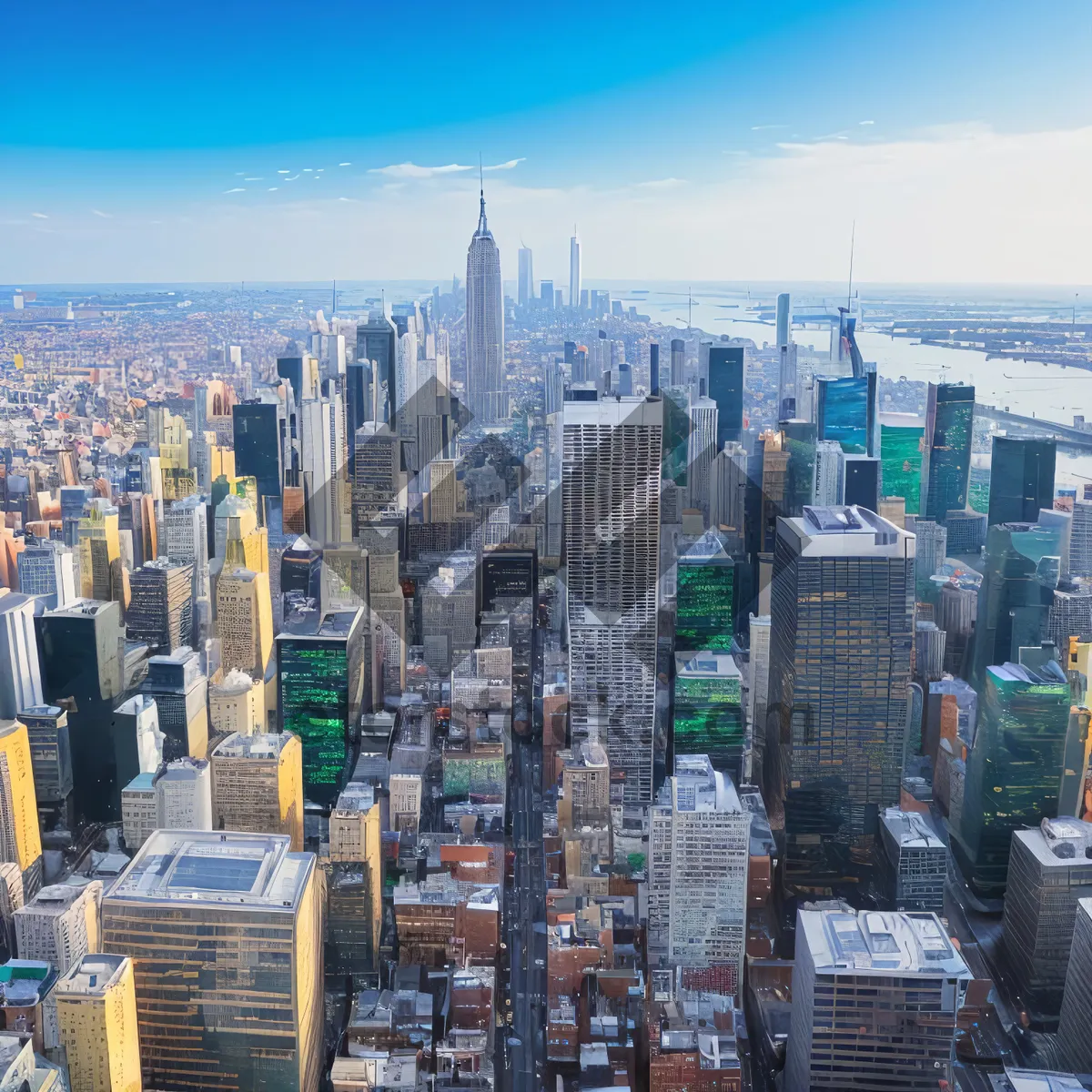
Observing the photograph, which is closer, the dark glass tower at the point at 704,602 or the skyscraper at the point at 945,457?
the dark glass tower at the point at 704,602

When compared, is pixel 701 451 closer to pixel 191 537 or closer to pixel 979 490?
pixel 979 490

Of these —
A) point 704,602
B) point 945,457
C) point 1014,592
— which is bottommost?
point 704,602

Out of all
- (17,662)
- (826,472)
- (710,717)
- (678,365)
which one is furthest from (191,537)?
(826,472)

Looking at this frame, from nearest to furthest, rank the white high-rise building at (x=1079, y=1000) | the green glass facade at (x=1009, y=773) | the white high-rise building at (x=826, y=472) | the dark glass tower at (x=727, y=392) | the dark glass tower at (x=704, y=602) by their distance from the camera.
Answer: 1. the white high-rise building at (x=1079, y=1000)
2. the green glass facade at (x=1009, y=773)
3. the dark glass tower at (x=704, y=602)
4. the white high-rise building at (x=826, y=472)
5. the dark glass tower at (x=727, y=392)

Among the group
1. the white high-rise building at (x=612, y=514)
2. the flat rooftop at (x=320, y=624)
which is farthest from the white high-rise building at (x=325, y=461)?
the white high-rise building at (x=612, y=514)

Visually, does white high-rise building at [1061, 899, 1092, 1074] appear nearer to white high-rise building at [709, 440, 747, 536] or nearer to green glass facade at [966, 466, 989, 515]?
green glass facade at [966, 466, 989, 515]

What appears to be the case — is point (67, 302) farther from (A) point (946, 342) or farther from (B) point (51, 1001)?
(A) point (946, 342)

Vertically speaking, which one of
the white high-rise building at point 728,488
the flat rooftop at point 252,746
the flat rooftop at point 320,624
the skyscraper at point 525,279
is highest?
Answer: the skyscraper at point 525,279

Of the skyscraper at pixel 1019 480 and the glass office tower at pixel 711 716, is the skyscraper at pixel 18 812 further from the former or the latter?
the skyscraper at pixel 1019 480
